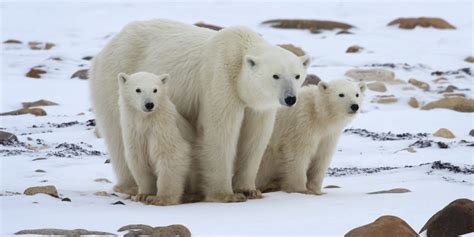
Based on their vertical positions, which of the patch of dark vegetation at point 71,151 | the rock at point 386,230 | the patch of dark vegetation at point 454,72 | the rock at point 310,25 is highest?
the rock at point 386,230

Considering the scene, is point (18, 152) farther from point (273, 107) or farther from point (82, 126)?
point (273, 107)

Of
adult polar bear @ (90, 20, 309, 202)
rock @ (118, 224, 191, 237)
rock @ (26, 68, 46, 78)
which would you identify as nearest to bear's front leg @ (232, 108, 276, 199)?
adult polar bear @ (90, 20, 309, 202)

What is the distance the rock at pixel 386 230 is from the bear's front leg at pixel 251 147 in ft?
6.72

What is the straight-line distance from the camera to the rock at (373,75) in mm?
15273

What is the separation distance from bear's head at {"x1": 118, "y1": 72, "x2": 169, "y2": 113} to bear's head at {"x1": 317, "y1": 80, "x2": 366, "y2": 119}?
1504mm

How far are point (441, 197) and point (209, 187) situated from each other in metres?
1.76

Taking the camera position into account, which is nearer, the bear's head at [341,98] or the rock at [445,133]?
the bear's head at [341,98]

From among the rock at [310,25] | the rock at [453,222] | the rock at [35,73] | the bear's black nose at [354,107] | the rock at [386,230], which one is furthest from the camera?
the rock at [310,25]

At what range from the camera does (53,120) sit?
10.9 metres

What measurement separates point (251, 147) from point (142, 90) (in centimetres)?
104

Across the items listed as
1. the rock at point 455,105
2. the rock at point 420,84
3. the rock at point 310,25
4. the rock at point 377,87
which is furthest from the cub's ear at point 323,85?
the rock at point 310,25

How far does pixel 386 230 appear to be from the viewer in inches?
154

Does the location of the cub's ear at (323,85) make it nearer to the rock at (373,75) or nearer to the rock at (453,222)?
the rock at (453,222)

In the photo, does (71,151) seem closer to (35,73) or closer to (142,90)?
(142,90)
